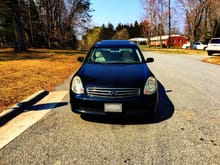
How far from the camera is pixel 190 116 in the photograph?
15.9 feet

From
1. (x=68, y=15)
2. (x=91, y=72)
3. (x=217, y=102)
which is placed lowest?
(x=217, y=102)

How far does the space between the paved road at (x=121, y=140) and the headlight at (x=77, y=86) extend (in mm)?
612

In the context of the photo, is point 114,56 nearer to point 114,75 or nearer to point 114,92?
point 114,75

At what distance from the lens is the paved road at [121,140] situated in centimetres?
314

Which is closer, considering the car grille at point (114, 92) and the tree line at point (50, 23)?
the car grille at point (114, 92)

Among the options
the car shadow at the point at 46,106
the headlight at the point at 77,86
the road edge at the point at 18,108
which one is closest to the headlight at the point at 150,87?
the headlight at the point at 77,86

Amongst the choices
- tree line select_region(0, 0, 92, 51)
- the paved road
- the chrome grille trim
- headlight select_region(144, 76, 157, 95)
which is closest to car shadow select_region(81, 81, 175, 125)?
the paved road

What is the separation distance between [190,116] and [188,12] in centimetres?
4167

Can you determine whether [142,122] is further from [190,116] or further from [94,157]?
[94,157]

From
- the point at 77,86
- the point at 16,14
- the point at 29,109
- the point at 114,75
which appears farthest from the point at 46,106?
the point at 16,14

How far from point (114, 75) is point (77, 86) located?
732mm

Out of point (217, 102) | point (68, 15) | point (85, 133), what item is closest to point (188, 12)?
point (68, 15)

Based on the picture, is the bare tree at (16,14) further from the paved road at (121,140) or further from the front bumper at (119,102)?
the front bumper at (119,102)

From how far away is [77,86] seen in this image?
4.42 metres
